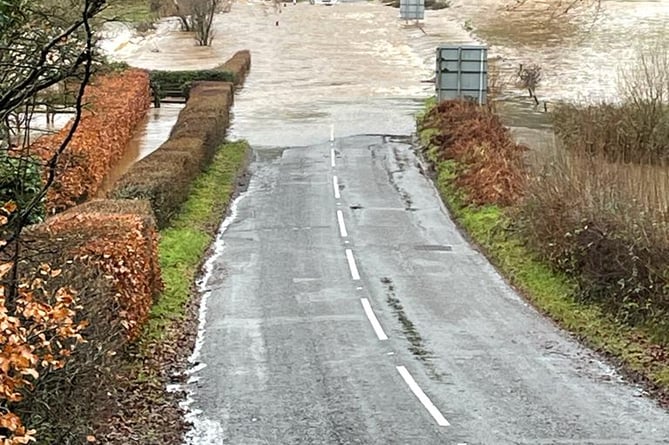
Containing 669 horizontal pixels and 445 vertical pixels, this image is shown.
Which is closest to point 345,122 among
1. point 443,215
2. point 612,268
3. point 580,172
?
point 443,215

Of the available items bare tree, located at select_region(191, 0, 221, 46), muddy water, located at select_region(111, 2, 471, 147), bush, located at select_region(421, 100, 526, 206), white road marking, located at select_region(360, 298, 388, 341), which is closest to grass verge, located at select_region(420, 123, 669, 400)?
bush, located at select_region(421, 100, 526, 206)

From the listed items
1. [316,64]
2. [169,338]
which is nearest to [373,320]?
[169,338]

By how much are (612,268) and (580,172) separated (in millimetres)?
2959

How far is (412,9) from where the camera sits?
281 feet

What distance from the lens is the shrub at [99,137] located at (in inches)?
939

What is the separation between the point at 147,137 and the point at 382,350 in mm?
24856

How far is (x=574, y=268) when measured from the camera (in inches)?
701

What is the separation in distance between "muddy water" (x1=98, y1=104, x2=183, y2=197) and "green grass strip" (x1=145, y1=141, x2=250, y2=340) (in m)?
2.82

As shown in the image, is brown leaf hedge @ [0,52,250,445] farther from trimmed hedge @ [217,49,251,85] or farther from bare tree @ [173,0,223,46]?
bare tree @ [173,0,223,46]

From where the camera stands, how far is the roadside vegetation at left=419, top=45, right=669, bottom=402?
15.0 m

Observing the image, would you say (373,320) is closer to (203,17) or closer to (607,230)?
(607,230)

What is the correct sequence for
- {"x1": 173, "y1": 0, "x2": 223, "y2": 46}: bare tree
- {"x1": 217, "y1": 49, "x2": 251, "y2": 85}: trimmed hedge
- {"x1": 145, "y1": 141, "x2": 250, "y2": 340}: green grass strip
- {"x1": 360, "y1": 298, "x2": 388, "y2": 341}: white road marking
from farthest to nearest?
{"x1": 173, "y1": 0, "x2": 223, "y2": 46}: bare tree → {"x1": 217, "y1": 49, "x2": 251, "y2": 85}: trimmed hedge → {"x1": 145, "y1": 141, "x2": 250, "y2": 340}: green grass strip → {"x1": 360, "y1": 298, "x2": 388, "y2": 341}: white road marking

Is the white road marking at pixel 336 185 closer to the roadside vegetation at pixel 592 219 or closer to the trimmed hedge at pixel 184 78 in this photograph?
the roadside vegetation at pixel 592 219

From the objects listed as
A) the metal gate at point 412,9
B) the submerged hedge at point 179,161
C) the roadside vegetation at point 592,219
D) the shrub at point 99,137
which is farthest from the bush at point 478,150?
the metal gate at point 412,9
